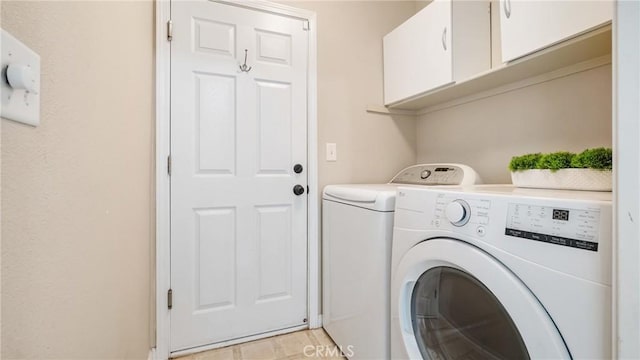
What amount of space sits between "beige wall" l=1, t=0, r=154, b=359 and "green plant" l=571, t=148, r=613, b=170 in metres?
1.35

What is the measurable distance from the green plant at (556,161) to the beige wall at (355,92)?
1061 mm

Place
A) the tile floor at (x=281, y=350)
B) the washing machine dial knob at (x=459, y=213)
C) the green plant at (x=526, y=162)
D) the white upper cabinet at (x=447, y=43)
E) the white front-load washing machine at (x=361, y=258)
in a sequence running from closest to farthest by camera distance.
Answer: the washing machine dial knob at (x=459, y=213) < the green plant at (x=526, y=162) < the white front-load washing machine at (x=361, y=258) < the white upper cabinet at (x=447, y=43) < the tile floor at (x=281, y=350)

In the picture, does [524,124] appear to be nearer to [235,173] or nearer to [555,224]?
[555,224]

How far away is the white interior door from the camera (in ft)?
5.00

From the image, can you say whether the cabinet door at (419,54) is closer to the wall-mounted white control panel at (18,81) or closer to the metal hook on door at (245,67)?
the metal hook on door at (245,67)

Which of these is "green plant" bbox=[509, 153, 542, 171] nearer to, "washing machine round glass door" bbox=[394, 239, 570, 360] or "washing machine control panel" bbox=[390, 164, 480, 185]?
"washing machine control panel" bbox=[390, 164, 480, 185]

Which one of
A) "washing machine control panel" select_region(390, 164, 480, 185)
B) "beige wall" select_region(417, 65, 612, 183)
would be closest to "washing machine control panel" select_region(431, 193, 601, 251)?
"washing machine control panel" select_region(390, 164, 480, 185)

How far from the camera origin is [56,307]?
1.61ft

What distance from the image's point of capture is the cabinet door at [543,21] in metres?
0.91

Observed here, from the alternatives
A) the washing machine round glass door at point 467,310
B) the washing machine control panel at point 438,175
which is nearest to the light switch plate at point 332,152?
the washing machine control panel at point 438,175

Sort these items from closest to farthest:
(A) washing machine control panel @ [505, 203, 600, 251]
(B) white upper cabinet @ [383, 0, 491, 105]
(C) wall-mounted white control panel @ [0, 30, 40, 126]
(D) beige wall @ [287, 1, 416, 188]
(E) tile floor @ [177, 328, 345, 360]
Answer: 1. (C) wall-mounted white control panel @ [0, 30, 40, 126]
2. (A) washing machine control panel @ [505, 203, 600, 251]
3. (B) white upper cabinet @ [383, 0, 491, 105]
4. (E) tile floor @ [177, 328, 345, 360]
5. (D) beige wall @ [287, 1, 416, 188]

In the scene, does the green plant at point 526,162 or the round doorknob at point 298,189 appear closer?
the green plant at point 526,162

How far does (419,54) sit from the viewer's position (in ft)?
5.28

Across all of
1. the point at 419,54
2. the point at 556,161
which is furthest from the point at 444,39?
the point at 556,161
